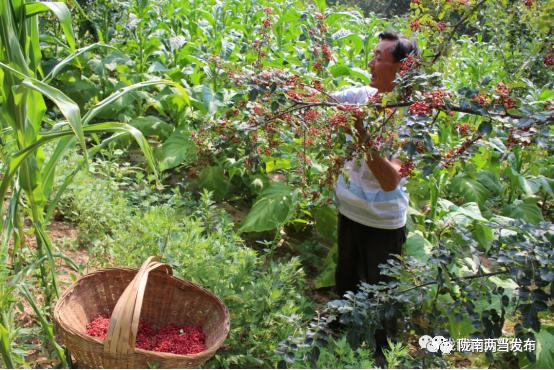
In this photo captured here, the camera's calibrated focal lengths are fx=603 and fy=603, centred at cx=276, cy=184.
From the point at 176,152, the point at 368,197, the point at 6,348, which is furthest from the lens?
the point at 176,152

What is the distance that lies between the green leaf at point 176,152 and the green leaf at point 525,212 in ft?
6.78

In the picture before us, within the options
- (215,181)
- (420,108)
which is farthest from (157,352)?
(215,181)

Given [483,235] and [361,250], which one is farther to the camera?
[483,235]

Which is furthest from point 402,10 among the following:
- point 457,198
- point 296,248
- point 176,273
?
point 176,273

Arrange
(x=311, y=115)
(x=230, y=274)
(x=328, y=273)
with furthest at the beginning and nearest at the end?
1. (x=328, y=273)
2. (x=230, y=274)
3. (x=311, y=115)

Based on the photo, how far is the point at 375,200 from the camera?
2789 millimetres

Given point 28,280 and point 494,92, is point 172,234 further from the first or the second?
point 494,92

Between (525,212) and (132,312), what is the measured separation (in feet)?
9.33

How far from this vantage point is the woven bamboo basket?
74.0 inches

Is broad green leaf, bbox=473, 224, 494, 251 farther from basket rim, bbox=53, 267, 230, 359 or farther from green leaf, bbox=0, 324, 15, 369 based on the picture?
green leaf, bbox=0, 324, 15, 369

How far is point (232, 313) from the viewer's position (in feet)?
8.40

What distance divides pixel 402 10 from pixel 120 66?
601 inches

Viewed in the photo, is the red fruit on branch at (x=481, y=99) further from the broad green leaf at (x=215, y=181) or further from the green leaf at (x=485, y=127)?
the broad green leaf at (x=215, y=181)

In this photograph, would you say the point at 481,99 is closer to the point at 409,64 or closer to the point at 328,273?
the point at 409,64
